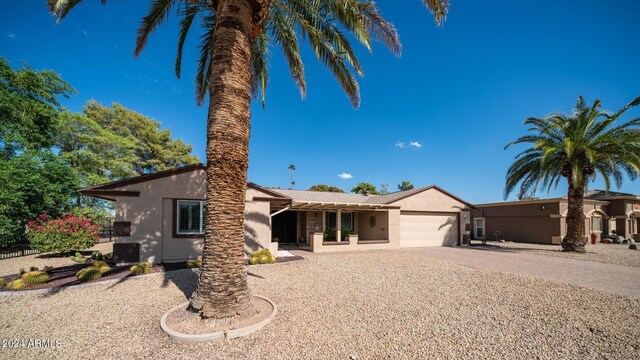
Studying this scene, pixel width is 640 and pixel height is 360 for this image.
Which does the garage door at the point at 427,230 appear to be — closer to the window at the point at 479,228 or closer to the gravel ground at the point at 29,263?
the window at the point at 479,228

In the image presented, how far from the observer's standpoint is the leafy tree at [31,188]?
14.3m

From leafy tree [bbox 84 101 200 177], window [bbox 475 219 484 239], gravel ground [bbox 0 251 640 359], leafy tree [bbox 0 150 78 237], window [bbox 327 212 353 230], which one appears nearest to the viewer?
gravel ground [bbox 0 251 640 359]

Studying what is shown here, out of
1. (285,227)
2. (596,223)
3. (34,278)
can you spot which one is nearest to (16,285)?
(34,278)

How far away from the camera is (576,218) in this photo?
50.7 ft

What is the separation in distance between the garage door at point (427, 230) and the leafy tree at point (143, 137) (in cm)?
2466

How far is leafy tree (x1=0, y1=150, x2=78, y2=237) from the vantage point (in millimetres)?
14311

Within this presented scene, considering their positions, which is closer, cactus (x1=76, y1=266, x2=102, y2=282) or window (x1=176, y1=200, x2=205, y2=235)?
cactus (x1=76, y1=266, x2=102, y2=282)

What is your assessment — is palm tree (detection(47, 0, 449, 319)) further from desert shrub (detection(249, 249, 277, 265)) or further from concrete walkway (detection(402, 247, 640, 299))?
concrete walkway (detection(402, 247, 640, 299))

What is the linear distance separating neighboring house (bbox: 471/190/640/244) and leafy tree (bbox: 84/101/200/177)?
3291 cm

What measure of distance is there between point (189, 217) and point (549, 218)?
27656 mm

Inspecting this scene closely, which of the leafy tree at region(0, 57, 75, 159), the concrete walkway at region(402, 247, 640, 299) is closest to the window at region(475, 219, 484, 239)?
the concrete walkway at region(402, 247, 640, 299)

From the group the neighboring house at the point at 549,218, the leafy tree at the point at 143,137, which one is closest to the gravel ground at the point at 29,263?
the leafy tree at the point at 143,137

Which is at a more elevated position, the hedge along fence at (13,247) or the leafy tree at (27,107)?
the leafy tree at (27,107)

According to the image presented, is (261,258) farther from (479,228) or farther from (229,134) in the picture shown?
(479,228)
